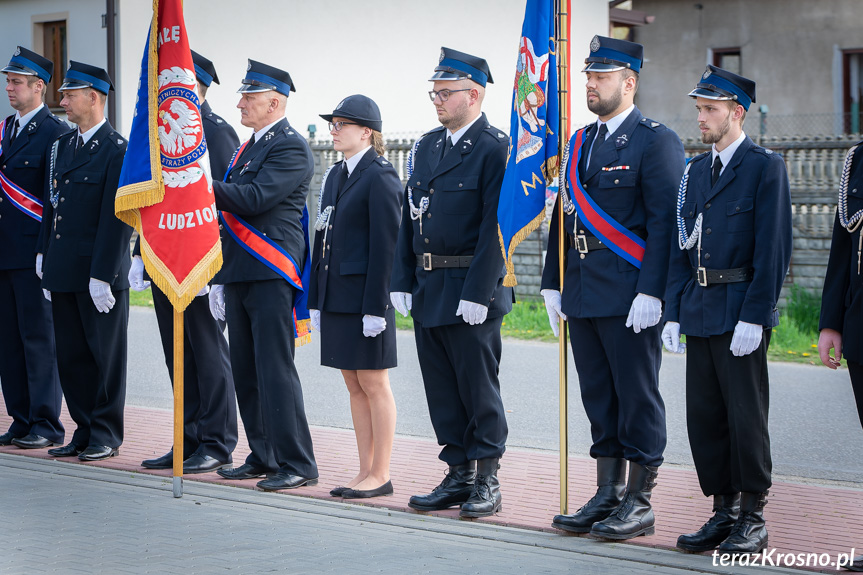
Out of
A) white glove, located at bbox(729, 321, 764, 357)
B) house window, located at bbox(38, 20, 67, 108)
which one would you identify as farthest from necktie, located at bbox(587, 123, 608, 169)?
house window, located at bbox(38, 20, 67, 108)

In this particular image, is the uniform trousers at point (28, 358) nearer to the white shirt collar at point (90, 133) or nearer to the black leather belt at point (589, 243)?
the white shirt collar at point (90, 133)

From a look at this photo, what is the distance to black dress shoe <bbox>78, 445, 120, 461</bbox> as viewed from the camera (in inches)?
291

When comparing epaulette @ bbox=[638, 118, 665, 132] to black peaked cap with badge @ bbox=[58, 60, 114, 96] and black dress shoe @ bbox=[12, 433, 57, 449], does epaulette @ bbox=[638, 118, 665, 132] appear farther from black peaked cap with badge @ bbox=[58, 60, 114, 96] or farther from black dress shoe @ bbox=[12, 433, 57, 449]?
black dress shoe @ bbox=[12, 433, 57, 449]

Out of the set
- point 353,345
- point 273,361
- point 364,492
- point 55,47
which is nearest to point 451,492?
point 364,492

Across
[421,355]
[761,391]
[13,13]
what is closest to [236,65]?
[13,13]

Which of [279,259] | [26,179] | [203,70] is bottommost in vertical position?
[279,259]

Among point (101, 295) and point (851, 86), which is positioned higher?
point (851, 86)

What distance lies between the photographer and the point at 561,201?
5918 millimetres

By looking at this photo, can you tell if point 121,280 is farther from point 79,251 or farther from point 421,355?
point 421,355

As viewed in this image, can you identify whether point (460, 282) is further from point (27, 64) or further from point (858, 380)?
point (27, 64)

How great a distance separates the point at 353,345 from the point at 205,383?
1.29 metres

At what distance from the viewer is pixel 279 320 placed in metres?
6.85

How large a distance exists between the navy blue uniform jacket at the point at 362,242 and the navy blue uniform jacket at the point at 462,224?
26 cm

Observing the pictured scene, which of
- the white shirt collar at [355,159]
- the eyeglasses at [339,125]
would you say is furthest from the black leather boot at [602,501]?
the eyeglasses at [339,125]
